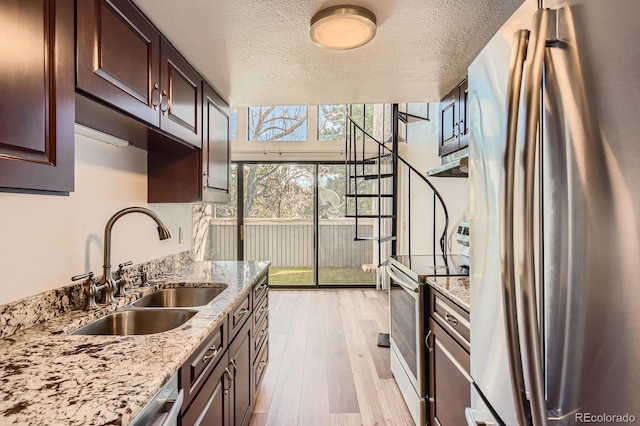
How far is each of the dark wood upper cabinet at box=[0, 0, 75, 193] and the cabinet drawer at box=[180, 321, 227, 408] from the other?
27.1 inches

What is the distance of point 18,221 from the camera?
46.1 inches

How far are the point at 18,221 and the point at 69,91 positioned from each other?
1.85 ft

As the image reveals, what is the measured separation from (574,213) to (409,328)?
1.69m

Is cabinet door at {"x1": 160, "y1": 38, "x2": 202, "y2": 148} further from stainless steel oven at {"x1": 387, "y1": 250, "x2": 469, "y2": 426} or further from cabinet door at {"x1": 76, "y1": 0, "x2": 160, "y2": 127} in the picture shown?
stainless steel oven at {"x1": 387, "y1": 250, "x2": 469, "y2": 426}

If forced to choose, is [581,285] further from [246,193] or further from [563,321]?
[246,193]

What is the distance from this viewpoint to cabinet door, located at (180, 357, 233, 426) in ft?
3.62

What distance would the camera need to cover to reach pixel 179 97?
177 cm

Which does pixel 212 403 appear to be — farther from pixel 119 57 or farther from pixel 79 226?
pixel 119 57

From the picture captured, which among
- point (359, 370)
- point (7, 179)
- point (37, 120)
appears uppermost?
point (37, 120)

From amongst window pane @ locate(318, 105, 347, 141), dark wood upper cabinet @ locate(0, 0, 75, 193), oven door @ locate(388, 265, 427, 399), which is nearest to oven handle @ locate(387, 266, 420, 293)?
oven door @ locate(388, 265, 427, 399)

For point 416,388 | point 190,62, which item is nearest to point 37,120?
point 190,62

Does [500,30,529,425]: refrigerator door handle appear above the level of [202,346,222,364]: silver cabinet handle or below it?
above

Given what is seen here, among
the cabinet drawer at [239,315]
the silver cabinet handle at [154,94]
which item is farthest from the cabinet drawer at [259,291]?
the silver cabinet handle at [154,94]

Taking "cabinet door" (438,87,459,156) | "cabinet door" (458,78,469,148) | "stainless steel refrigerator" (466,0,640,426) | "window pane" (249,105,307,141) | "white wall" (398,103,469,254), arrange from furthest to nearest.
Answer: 1. "window pane" (249,105,307,141)
2. "white wall" (398,103,469,254)
3. "cabinet door" (438,87,459,156)
4. "cabinet door" (458,78,469,148)
5. "stainless steel refrigerator" (466,0,640,426)
